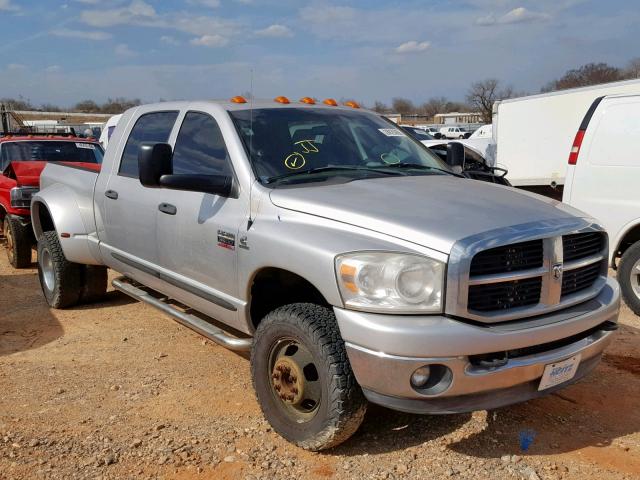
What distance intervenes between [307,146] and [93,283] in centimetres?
325

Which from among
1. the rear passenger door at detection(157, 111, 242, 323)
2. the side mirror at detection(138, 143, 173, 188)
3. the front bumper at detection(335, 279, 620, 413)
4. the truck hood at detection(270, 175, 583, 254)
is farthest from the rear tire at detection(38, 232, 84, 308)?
the front bumper at detection(335, 279, 620, 413)

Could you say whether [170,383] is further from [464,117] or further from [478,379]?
[464,117]

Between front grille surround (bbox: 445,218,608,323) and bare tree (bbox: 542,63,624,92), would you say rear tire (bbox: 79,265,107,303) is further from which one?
bare tree (bbox: 542,63,624,92)

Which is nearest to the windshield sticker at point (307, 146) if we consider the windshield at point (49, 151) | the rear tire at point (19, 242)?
the rear tire at point (19, 242)

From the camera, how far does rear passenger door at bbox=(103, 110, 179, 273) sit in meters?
4.53

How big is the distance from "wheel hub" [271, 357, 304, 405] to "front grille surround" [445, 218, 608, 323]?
3.01 feet

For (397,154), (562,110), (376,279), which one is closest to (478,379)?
(376,279)

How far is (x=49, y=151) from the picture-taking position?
9.59 meters

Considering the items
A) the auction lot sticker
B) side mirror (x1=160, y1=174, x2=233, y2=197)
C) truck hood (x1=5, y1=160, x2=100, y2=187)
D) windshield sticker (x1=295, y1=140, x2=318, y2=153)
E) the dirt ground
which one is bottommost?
the dirt ground

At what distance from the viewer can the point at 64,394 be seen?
419cm

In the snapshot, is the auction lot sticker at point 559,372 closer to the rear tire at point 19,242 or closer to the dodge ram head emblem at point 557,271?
the dodge ram head emblem at point 557,271

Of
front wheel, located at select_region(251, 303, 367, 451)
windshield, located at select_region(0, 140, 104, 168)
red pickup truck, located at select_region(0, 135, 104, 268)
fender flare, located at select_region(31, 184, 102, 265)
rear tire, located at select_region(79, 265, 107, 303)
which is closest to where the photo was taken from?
front wheel, located at select_region(251, 303, 367, 451)

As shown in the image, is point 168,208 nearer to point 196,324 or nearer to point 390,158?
point 196,324

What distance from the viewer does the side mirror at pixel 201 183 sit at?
368 cm
